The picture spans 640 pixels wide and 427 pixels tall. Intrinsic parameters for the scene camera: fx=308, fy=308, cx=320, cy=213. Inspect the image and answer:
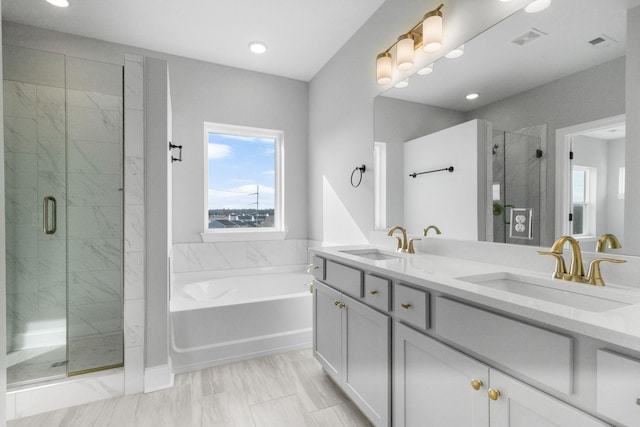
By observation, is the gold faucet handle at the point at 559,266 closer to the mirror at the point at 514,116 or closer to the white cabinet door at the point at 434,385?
the mirror at the point at 514,116

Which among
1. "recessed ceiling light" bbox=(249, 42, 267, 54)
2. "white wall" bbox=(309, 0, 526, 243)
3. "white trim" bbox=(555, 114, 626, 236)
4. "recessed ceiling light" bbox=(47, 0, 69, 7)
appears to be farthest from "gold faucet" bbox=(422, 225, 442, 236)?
"recessed ceiling light" bbox=(47, 0, 69, 7)

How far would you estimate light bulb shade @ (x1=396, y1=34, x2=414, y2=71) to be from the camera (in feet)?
6.23

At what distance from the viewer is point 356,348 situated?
1.58 m

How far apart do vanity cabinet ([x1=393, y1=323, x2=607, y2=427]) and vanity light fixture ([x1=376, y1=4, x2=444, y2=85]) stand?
5.03 feet

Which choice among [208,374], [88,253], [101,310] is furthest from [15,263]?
[208,374]

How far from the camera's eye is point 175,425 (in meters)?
1.63

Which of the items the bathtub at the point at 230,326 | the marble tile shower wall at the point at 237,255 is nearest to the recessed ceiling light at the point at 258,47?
the marble tile shower wall at the point at 237,255

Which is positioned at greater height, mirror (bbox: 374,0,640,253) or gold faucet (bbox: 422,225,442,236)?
mirror (bbox: 374,0,640,253)

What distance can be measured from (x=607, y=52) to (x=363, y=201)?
5.36 ft

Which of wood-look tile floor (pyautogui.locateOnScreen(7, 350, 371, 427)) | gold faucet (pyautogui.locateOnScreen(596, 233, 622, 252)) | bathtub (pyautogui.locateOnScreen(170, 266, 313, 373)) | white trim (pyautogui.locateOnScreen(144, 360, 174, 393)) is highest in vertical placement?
gold faucet (pyautogui.locateOnScreen(596, 233, 622, 252))

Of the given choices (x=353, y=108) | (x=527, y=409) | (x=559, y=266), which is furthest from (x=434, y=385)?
(x=353, y=108)

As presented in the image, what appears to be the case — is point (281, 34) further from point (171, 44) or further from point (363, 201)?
point (363, 201)

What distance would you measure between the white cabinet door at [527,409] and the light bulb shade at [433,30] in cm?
163

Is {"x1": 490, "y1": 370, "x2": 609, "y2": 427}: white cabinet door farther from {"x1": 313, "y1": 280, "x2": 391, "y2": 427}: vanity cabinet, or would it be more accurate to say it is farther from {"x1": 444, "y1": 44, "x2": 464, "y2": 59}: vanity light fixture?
{"x1": 444, "y1": 44, "x2": 464, "y2": 59}: vanity light fixture
